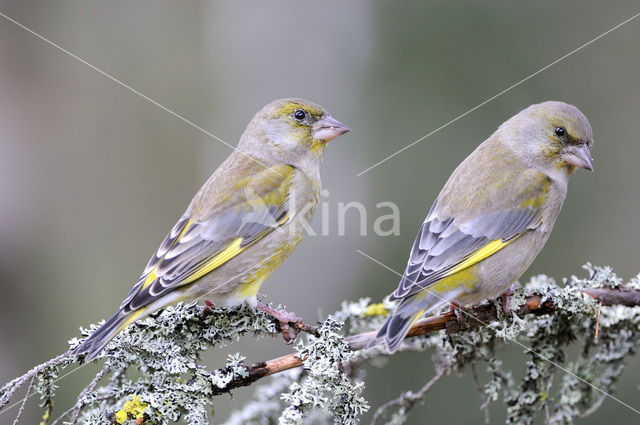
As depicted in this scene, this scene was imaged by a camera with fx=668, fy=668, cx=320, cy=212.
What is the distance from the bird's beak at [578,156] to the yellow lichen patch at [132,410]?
260 cm

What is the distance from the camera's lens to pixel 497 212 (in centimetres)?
357

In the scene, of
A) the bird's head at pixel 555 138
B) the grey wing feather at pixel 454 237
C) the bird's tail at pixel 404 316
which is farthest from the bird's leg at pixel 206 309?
the bird's head at pixel 555 138

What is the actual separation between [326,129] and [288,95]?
3.11 metres

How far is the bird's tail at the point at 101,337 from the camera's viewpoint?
263cm

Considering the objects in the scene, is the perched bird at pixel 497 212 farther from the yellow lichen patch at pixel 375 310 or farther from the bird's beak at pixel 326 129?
the bird's beak at pixel 326 129

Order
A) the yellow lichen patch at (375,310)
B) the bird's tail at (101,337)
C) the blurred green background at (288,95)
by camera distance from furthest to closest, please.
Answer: the blurred green background at (288,95) → the yellow lichen patch at (375,310) → the bird's tail at (101,337)

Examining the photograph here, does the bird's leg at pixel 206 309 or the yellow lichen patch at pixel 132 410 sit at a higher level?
the bird's leg at pixel 206 309

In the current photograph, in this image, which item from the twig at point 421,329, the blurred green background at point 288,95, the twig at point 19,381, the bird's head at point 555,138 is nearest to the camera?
the twig at point 19,381

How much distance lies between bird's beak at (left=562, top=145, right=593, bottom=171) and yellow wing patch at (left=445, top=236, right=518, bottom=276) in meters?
0.59

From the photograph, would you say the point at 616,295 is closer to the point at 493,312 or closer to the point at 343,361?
the point at 493,312

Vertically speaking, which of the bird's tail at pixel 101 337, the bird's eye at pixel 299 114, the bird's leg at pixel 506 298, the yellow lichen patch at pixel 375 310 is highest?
the bird's eye at pixel 299 114

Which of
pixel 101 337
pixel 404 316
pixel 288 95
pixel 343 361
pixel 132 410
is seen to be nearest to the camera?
pixel 132 410

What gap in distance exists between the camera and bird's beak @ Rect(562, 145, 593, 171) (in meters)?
3.68

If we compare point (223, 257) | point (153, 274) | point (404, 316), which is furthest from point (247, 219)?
point (404, 316)
